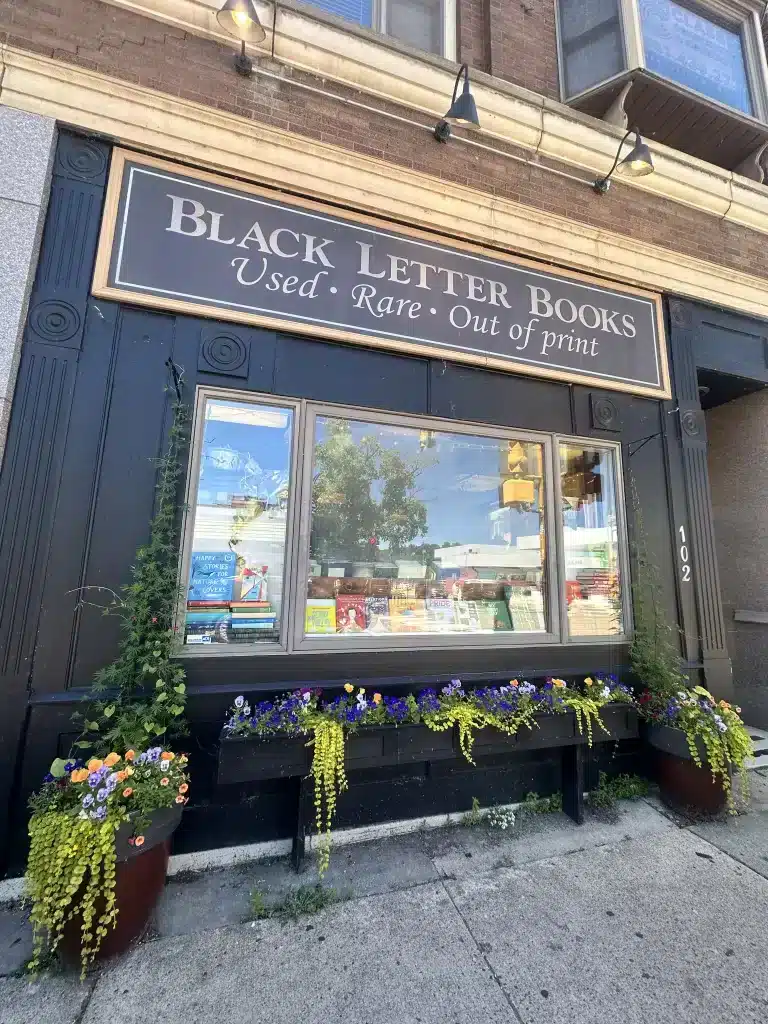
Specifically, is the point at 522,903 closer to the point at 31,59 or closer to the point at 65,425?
the point at 65,425

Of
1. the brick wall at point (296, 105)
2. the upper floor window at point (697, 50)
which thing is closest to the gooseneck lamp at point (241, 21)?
the brick wall at point (296, 105)

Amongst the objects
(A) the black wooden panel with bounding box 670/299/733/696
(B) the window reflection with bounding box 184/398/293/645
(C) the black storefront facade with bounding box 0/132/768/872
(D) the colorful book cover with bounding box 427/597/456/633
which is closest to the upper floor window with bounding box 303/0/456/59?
(C) the black storefront facade with bounding box 0/132/768/872

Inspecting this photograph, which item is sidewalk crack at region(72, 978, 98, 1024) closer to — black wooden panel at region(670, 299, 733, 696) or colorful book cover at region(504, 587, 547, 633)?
colorful book cover at region(504, 587, 547, 633)

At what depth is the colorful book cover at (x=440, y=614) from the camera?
4.08 meters

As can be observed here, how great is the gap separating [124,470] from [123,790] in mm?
1906

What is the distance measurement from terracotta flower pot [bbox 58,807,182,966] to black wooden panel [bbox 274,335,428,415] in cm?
285

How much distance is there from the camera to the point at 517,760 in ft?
12.3

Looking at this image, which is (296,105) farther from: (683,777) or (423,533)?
(683,777)

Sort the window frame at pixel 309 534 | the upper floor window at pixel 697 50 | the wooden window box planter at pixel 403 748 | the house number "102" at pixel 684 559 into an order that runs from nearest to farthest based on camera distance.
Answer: the wooden window box planter at pixel 403 748 < the window frame at pixel 309 534 < the house number "102" at pixel 684 559 < the upper floor window at pixel 697 50

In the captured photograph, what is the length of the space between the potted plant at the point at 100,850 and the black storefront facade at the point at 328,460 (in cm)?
54

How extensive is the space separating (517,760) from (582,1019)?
5.90 ft

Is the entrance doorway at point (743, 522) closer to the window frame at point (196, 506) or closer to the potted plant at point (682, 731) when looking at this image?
the potted plant at point (682, 731)

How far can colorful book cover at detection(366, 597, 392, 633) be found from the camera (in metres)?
3.88

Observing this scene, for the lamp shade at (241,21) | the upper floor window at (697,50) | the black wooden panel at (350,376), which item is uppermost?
the upper floor window at (697,50)
